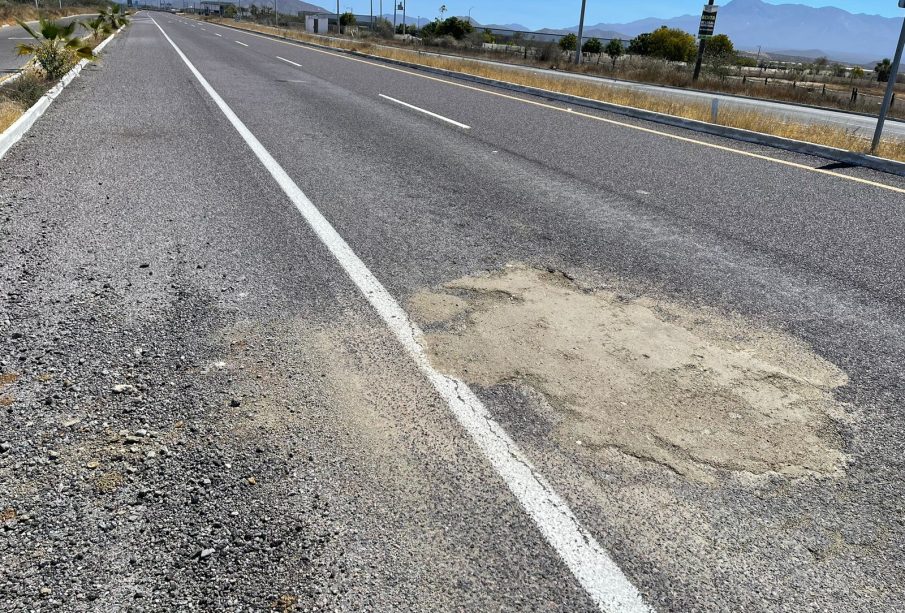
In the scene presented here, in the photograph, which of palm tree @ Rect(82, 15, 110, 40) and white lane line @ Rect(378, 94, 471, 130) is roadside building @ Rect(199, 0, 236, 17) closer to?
white lane line @ Rect(378, 94, 471, 130)

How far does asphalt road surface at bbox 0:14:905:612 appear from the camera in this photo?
6.64ft

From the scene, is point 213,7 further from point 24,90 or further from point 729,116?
point 729,116

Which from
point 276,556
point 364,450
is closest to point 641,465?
point 364,450

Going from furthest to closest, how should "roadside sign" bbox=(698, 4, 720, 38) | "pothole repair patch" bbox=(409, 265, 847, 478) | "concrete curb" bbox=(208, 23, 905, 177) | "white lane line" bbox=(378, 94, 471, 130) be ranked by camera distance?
1. "roadside sign" bbox=(698, 4, 720, 38)
2. "white lane line" bbox=(378, 94, 471, 130)
3. "concrete curb" bbox=(208, 23, 905, 177)
4. "pothole repair patch" bbox=(409, 265, 847, 478)

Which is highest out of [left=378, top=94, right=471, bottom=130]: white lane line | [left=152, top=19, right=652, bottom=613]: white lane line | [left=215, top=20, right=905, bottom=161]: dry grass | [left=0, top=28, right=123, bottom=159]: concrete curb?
[left=215, top=20, right=905, bottom=161]: dry grass

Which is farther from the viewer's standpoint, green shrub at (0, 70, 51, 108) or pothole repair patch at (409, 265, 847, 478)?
green shrub at (0, 70, 51, 108)

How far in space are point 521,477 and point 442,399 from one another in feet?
2.04

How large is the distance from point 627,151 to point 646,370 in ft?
21.1

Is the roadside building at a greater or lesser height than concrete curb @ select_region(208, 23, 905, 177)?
greater

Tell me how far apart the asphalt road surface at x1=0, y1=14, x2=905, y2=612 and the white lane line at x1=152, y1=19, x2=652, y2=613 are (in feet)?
A: 0.04

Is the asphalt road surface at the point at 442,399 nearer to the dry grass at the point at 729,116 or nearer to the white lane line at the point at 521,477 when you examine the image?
the white lane line at the point at 521,477

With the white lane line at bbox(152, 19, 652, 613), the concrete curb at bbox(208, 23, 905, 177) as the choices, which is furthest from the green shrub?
the concrete curb at bbox(208, 23, 905, 177)

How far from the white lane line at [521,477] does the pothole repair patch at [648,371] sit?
125 millimetres

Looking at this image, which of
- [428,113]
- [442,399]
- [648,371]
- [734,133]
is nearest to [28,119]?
[428,113]
